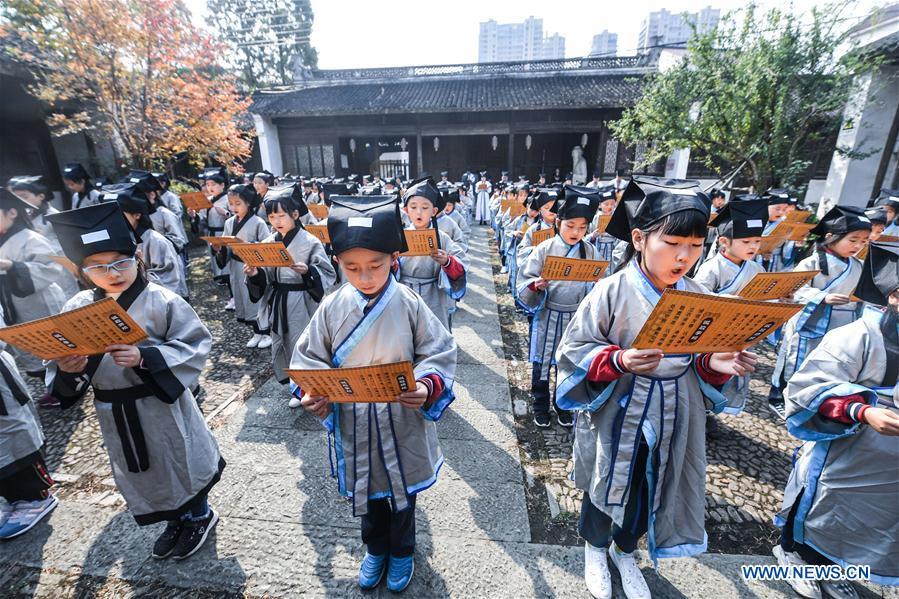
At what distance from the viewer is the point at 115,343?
226 cm

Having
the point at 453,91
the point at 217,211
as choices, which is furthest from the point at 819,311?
the point at 453,91

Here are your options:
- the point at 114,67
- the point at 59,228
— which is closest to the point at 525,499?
the point at 59,228

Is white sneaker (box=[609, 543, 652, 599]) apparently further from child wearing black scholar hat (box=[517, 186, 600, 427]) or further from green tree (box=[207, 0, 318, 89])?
green tree (box=[207, 0, 318, 89])

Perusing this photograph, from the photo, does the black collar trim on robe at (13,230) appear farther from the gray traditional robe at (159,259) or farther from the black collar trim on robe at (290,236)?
the black collar trim on robe at (290,236)

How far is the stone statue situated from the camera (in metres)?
21.7

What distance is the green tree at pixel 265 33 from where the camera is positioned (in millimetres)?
36906

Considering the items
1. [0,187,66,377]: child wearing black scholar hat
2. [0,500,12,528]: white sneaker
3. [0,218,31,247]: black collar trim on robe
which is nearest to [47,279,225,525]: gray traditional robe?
[0,500,12,528]: white sneaker

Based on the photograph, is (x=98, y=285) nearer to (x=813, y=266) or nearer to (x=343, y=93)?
(x=813, y=266)

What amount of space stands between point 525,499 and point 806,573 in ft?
6.29

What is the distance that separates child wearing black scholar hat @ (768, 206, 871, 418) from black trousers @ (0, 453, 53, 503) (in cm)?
729

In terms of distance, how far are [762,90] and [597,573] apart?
36.9 ft

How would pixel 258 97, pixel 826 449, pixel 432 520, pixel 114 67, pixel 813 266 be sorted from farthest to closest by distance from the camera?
pixel 258 97 < pixel 114 67 < pixel 813 266 < pixel 432 520 < pixel 826 449

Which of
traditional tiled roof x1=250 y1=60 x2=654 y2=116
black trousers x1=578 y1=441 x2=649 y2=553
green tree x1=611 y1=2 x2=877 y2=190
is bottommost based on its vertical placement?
black trousers x1=578 y1=441 x2=649 y2=553

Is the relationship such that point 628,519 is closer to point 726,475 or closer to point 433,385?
point 433,385
